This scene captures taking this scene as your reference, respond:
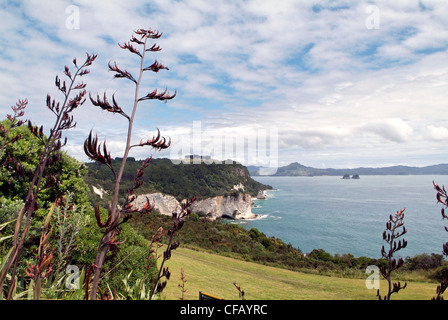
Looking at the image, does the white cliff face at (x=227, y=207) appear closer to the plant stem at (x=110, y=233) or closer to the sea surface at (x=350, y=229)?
A: the sea surface at (x=350, y=229)

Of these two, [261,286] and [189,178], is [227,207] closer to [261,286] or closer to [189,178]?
[189,178]

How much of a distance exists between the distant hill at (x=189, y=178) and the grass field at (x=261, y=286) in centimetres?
5401

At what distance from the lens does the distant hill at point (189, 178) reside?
276 feet

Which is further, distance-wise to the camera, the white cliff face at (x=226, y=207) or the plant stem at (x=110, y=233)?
the white cliff face at (x=226, y=207)

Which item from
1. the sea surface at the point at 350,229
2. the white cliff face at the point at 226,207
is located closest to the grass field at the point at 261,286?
the sea surface at the point at 350,229

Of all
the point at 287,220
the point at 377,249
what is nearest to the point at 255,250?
the point at 377,249

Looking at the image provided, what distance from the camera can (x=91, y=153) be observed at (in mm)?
1543

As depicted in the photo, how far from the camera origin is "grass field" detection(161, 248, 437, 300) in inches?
434

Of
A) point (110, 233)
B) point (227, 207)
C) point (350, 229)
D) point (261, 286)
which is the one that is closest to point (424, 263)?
point (261, 286)

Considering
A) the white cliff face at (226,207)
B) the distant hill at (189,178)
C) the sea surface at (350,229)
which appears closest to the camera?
the sea surface at (350,229)

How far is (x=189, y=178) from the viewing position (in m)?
114
